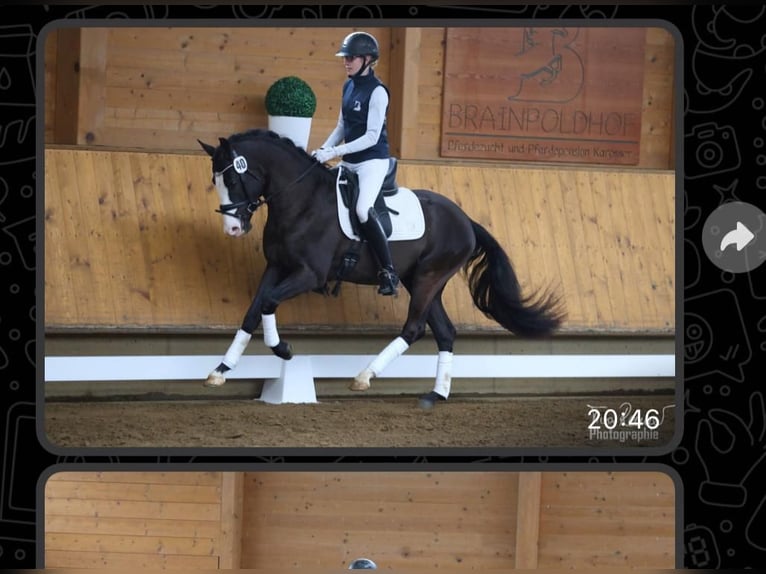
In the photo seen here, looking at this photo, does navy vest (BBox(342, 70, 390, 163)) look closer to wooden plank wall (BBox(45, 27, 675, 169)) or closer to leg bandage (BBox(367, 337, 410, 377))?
wooden plank wall (BBox(45, 27, 675, 169))

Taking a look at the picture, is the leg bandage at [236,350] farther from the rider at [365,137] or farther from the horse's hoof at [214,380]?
the rider at [365,137]

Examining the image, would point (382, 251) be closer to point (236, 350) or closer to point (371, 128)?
point (371, 128)

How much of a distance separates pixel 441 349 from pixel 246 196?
32.5 inches

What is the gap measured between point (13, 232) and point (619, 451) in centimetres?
174

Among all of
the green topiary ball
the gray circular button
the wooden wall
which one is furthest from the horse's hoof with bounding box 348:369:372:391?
the gray circular button

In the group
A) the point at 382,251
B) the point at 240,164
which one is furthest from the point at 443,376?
the point at 240,164

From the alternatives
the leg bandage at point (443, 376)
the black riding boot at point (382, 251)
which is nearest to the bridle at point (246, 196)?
the black riding boot at point (382, 251)

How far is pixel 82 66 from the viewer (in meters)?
4.36

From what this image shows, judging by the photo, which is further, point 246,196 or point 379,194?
point 379,194

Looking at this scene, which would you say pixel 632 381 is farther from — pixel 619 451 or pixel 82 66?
pixel 82 66

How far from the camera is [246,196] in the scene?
442 cm

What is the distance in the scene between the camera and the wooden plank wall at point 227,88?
14.1 ft

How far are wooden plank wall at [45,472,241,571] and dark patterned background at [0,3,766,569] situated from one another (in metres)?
0.07

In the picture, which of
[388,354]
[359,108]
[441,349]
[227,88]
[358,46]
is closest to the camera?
[358,46]
